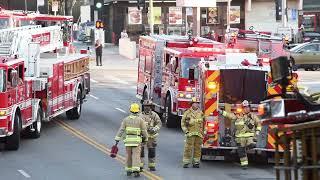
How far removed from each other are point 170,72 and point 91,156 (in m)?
5.78

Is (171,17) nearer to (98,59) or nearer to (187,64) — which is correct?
(98,59)

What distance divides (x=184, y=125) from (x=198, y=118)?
0.34 meters

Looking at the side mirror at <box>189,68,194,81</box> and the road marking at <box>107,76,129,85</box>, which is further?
the road marking at <box>107,76,129,85</box>

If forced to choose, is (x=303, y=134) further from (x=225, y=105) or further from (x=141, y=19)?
(x=141, y=19)

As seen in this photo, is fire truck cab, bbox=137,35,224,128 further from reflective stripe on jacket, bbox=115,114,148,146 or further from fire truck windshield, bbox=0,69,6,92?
reflective stripe on jacket, bbox=115,114,148,146

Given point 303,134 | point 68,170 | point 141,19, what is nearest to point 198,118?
point 68,170

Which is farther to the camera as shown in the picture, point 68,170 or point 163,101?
point 163,101

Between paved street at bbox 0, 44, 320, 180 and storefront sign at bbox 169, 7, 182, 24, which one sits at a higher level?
storefront sign at bbox 169, 7, 182, 24

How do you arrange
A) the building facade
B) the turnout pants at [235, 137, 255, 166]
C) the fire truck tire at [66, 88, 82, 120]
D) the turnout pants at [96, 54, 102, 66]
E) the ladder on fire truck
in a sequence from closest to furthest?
the turnout pants at [235, 137, 255, 166] → the ladder on fire truck → the fire truck tire at [66, 88, 82, 120] → the turnout pants at [96, 54, 102, 66] → the building facade

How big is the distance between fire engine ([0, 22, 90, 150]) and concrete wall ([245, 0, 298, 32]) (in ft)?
142

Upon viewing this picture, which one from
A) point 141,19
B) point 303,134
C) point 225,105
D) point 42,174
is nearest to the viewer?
point 303,134

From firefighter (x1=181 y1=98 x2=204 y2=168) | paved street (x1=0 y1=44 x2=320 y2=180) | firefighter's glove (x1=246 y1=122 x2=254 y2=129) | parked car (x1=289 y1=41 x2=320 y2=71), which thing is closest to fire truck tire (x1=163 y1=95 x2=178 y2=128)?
paved street (x1=0 y1=44 x2=320 y2=180)

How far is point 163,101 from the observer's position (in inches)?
1045

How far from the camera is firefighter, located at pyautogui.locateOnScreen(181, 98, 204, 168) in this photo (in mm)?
18562
